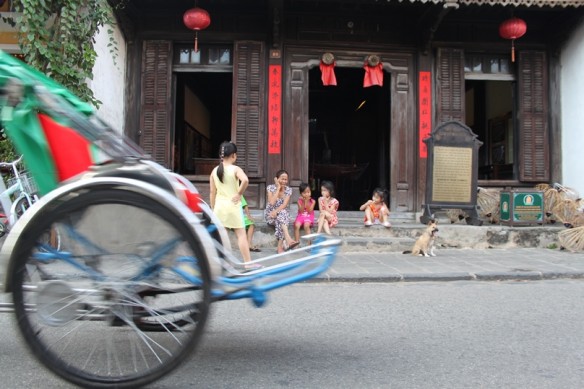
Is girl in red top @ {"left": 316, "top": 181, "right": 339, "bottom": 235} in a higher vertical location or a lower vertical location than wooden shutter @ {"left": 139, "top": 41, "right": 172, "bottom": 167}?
lower

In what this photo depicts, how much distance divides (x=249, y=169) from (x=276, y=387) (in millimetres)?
7194

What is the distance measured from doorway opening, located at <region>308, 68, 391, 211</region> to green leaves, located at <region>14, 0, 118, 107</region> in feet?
21.6

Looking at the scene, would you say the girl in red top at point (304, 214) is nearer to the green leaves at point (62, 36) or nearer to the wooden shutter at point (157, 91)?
the wooden shutter at point (157, 91)

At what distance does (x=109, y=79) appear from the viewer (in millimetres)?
8812

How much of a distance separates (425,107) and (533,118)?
95.3 inches

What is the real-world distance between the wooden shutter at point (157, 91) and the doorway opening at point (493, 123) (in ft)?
26.1

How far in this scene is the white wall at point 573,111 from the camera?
31.1ft

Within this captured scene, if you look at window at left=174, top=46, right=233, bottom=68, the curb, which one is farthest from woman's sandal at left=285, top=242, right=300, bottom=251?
window at left=174, top=46, right=233, bottom=68

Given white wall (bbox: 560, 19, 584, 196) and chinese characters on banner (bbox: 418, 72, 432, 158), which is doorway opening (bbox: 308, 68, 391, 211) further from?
white wall (bbox: 560, 19, 584, 196)

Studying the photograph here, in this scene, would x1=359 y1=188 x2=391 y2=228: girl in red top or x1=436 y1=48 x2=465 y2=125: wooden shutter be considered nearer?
x1=359 y1=188 x2=391 y2=228: girl in red top

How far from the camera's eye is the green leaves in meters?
6.39

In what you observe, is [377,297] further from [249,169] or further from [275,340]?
[249,169]

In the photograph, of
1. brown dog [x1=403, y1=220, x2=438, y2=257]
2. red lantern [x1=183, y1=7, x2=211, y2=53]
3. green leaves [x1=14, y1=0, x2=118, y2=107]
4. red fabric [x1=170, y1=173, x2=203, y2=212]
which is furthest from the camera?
red lantern [x1=183, y1=7, x2=211, y2=53]

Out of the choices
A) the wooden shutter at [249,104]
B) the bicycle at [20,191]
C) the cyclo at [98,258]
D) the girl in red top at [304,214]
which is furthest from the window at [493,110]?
the cyclo at [98,258]
